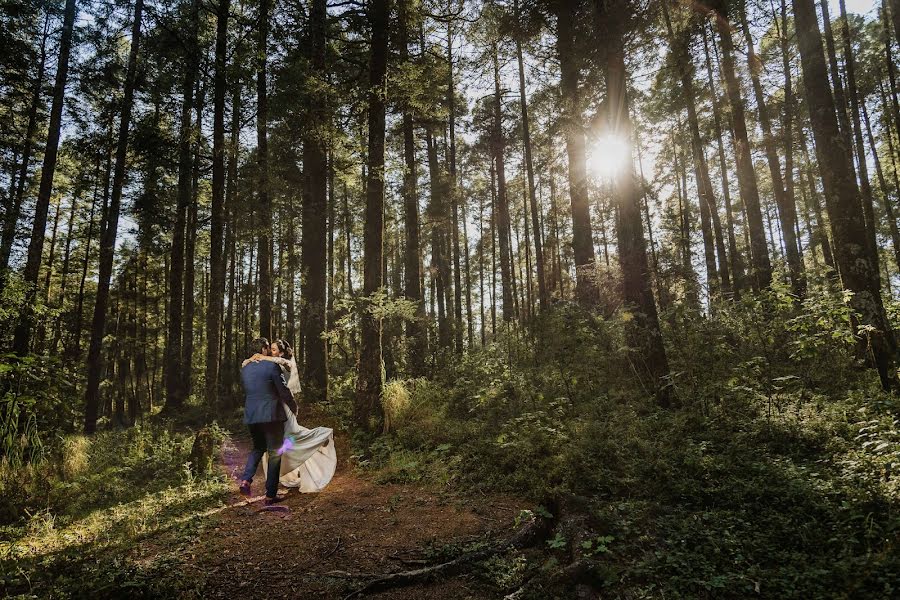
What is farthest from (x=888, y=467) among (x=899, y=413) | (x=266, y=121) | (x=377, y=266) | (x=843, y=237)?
(x=266, y=121)

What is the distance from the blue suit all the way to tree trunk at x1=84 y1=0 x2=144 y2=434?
10976mm

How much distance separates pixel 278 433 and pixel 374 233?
450 cm

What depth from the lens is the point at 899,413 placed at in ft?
16.4

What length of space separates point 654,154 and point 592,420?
22481mm

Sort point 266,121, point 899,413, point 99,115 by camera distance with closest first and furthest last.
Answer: point 899,413 < point 266,121 < point 99,115

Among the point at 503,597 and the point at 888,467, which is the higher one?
the point at 888,467

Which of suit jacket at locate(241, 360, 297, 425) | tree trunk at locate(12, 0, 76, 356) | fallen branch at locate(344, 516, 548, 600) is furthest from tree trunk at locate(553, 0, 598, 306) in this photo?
tree trunk at locate(12, 0, 76, 356)

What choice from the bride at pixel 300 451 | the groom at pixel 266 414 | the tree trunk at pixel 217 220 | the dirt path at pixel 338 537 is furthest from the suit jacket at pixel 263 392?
the tree trunk at pixel 217 220

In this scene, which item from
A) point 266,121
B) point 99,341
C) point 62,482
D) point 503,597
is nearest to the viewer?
point 503,597

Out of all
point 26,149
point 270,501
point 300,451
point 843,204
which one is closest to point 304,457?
point 300,451

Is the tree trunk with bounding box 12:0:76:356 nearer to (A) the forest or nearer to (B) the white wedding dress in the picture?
(A) the forest

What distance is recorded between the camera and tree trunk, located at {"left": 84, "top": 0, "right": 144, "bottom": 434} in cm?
1371

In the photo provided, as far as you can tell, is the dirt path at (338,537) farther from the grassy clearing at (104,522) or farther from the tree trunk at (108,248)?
the tree trunk at (108,248)

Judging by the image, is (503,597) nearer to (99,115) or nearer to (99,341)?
(99,341)
